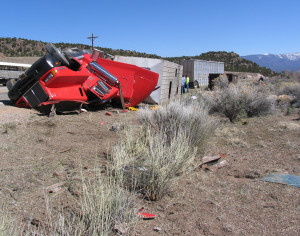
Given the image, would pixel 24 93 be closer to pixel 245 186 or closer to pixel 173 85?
pixel 245 186

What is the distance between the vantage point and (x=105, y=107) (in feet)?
41.7

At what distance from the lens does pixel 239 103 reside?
40.3ft

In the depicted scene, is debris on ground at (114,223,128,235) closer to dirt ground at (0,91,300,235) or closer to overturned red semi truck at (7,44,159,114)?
dirt ground at (0,91,300,235)

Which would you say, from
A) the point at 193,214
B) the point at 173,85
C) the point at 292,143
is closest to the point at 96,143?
the point at 193,214

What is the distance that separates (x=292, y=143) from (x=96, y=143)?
15.5 feet

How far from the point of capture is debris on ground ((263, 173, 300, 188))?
527 centimetres

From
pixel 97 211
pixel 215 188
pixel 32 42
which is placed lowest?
pixel 215 188

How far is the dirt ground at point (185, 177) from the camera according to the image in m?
3.92

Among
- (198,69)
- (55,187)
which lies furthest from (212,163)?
(198,69)

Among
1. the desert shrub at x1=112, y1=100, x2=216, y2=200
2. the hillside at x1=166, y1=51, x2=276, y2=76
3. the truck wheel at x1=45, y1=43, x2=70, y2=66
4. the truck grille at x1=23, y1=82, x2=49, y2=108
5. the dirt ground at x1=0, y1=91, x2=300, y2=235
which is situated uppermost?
the hillside at x1=166, y1=51, x2=276, y2=76

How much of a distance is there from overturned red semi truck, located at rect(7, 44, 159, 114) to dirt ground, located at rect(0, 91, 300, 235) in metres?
0.84

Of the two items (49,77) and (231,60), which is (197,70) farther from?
(231,60)

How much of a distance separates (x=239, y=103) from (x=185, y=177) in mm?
7427

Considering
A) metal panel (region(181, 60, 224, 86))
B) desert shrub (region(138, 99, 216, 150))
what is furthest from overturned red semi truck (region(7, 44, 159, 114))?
metal panel (region(181, 60, 224, 86))
